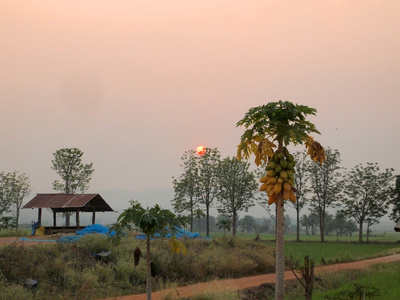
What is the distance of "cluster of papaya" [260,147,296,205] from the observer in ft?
37.5

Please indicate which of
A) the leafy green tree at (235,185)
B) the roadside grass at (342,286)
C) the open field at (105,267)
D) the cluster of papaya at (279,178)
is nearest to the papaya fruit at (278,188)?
the cluster of papaya at (279,178)

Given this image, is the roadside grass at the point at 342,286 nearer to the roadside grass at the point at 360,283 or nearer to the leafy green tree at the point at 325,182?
the roadside grass at the point at 360,283

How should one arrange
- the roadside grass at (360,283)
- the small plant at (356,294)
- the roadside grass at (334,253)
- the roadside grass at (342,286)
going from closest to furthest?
the small plant at (356,294)
the roadside grass at (360,283)
the roadside grass at (342,286)
the roadside grass at (334,253)

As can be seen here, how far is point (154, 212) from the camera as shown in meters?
10.9

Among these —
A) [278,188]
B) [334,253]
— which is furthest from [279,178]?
[334,253]

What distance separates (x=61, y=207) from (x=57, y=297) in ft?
74.1

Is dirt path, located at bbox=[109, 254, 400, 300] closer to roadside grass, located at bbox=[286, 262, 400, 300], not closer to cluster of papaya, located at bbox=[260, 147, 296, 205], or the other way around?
roadside grass, located at bbox=[286, 262, 400, 300]

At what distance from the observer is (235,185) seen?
6147cm

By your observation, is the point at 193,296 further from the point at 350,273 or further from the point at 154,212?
the point at 350,273

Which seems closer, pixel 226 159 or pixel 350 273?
pixel 350 273

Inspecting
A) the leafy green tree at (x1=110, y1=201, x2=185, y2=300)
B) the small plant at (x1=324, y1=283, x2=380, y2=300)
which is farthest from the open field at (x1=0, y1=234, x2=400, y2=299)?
the small plant at (x1=324, y1=283, x2=380, y2=300)

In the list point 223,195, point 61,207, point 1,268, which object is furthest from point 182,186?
point 1,268

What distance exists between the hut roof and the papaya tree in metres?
25.7

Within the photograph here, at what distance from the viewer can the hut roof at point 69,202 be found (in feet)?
117
